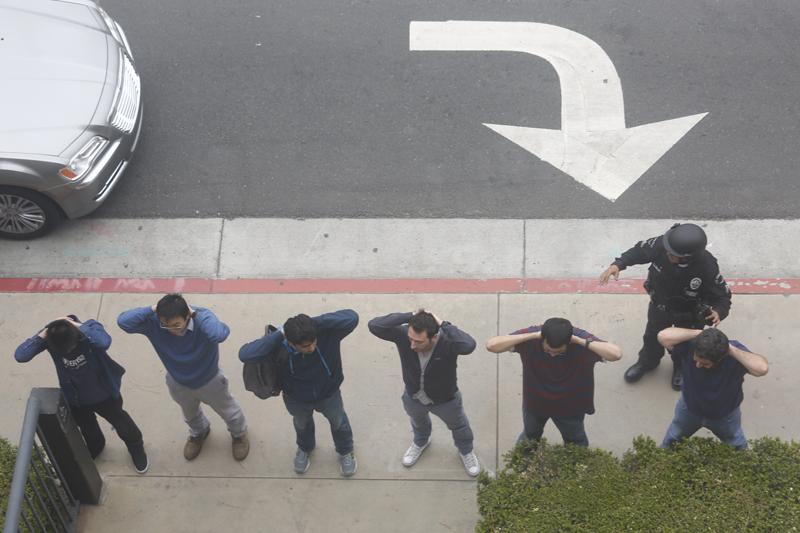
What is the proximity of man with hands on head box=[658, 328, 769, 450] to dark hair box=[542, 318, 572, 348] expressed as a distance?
80 centimetres

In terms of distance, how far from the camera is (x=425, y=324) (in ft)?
18.9

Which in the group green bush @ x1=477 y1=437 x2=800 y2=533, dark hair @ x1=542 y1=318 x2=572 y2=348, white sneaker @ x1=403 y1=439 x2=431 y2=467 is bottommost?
white sneaker @ x1=403 y1=439 x2=431 y2=467

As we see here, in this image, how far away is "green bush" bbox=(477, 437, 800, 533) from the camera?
5.38 metres

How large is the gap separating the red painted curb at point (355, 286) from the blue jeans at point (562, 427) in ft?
5.96

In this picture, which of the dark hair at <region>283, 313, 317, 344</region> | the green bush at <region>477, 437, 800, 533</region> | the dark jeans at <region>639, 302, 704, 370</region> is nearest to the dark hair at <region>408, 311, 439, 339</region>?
the dark hair at <region>283, 313, 317, 344</region>

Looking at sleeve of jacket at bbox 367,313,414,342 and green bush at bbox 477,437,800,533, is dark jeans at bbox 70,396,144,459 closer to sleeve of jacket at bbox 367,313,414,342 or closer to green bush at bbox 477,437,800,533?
sleeve of jacket at bbox 367,313,414,342

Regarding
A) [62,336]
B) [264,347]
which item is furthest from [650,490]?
[62,336]

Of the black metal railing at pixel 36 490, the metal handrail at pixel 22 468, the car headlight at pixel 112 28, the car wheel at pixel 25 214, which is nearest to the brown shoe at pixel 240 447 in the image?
the black metal railing at pixel 36 490

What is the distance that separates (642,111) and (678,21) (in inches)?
58.2

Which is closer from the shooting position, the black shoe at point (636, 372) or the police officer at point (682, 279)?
the police officer at point (682, 279)

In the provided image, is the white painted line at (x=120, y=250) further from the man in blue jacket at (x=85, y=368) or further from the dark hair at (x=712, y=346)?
the dark hair at (x=712, y=346)

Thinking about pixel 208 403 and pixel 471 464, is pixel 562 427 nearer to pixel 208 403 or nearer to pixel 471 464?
pixel 471 464

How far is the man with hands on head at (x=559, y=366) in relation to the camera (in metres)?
5.74

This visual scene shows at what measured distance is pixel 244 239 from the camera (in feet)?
28.9
